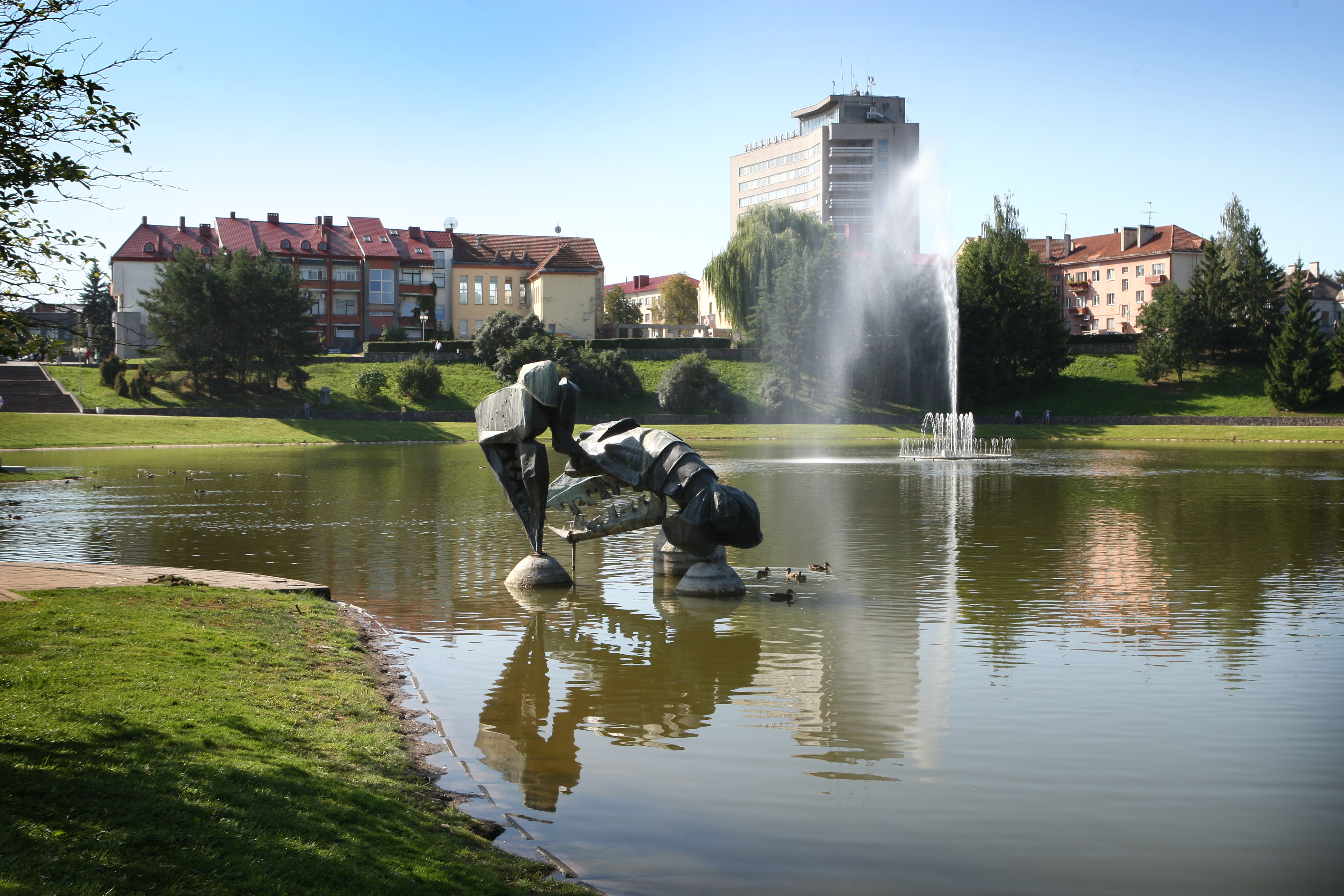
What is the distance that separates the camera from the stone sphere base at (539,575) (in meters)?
17.3

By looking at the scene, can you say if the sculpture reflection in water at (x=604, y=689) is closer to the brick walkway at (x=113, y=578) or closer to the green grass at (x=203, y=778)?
the green grass at (x=203, y=778)

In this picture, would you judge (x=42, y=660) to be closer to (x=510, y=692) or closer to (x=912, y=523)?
(x=510, y=692)

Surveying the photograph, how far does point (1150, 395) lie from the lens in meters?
76.2

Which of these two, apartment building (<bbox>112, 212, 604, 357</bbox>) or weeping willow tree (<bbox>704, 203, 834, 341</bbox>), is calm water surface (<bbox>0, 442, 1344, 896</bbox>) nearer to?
weeping willow tree (<bbox>704, 203, 834, 341</bbox>)

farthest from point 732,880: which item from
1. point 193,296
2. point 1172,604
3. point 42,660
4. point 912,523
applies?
point 193,296

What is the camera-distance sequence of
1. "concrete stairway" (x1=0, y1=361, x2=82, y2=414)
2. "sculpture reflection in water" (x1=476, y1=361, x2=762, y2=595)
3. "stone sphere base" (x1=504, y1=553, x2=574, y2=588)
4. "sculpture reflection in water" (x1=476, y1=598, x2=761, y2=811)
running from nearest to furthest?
"sculpture reflection in water" (x1=476, y1=598, x2=761, y2=811), "sculpture reflection in water" (x1=476, y1=361, x2=762, y2=595), "stone sphere base" (x1=504, y1=553, x2=574, y2=588), "concrete stairway" (x1=0, y1=361, x2=82, y2=414)

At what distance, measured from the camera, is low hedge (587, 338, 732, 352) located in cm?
Result: 8538

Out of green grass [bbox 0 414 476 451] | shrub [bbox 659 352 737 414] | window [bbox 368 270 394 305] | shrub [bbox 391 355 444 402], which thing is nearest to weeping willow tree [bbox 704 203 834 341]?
shrub [bbox 659 352 737 414]

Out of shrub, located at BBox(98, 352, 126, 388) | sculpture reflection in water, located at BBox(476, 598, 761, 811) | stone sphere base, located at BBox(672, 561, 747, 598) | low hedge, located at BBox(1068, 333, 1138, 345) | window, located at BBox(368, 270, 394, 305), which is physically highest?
window, located at BBox(368, 270, 394, 305)

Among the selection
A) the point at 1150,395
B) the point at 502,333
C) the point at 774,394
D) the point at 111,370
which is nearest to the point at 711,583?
the point at 774,394

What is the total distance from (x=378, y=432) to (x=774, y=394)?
92.7 feet

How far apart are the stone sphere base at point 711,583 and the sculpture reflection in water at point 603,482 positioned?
2 cm

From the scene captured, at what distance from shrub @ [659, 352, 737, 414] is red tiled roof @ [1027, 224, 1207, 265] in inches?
1552

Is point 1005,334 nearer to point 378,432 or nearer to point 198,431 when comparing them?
point 378,432
